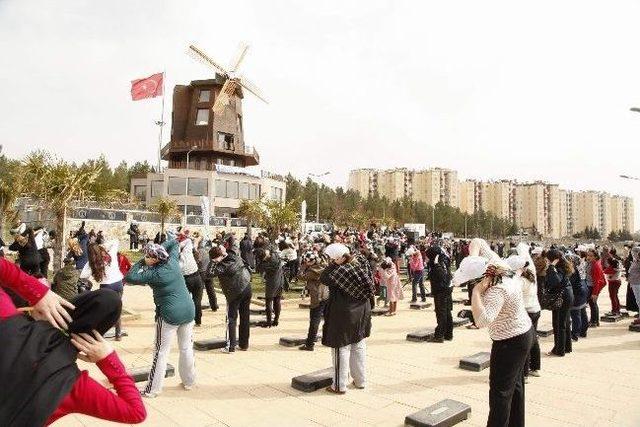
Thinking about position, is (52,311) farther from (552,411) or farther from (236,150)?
(236,150)

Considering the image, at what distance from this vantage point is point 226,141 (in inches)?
2298

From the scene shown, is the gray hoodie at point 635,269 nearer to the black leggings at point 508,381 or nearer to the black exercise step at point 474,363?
the black exercise step at point 474,363

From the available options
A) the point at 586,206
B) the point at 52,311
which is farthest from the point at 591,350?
the point at 586,206

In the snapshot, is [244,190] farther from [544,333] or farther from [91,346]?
[91,346]

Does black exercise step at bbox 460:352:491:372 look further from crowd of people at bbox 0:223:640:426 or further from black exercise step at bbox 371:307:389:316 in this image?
black exercise step at bbox 371:307:389:316

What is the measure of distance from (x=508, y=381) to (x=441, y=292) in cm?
510

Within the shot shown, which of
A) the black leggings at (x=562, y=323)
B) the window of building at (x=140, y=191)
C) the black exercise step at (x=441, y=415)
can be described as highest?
the window of building at (x=140, y=191)

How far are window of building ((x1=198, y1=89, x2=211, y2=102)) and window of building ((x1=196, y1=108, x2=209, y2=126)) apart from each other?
130 centimetres

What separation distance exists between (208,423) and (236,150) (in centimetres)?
5543

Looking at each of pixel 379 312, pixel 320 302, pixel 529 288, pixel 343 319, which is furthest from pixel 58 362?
pixel 379 312

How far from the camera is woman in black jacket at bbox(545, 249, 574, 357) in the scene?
7.43 meters

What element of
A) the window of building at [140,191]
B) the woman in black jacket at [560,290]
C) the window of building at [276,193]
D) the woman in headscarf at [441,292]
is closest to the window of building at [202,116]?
the window of building at [140,191]

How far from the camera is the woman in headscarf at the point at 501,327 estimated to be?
3854 mm

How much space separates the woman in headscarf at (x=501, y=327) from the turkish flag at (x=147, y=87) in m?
36.9
